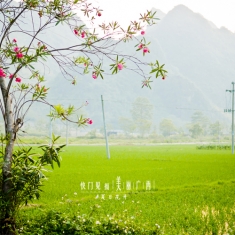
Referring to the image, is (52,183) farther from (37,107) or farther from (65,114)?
(37,107)

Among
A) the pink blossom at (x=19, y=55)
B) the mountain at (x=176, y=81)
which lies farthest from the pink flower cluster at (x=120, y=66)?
the mountain at (x=176, y=81)

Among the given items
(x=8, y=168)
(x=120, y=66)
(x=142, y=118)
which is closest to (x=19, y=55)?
(x=120, y=66)

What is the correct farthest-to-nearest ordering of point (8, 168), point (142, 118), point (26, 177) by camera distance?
point (142, 118), point (8, 168), point (26, 177)

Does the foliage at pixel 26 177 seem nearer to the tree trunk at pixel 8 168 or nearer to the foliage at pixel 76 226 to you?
the tree trunk at pixel 8 168

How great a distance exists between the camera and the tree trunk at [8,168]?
14.7ft

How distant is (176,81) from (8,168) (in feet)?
343


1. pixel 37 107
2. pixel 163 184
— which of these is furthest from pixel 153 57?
pixel 163 184

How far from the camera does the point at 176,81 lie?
107 metres

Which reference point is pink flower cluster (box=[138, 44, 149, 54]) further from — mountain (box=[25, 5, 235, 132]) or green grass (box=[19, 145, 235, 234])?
mountain (box=[25, 5, 235, 132])

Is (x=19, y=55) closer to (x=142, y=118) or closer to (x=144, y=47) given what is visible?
(x=144, y=47)

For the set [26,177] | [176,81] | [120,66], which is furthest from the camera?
[176,81]

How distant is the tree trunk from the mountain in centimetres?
6573

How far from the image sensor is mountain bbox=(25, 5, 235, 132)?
3688 inches

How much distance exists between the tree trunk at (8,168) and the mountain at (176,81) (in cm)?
6573
